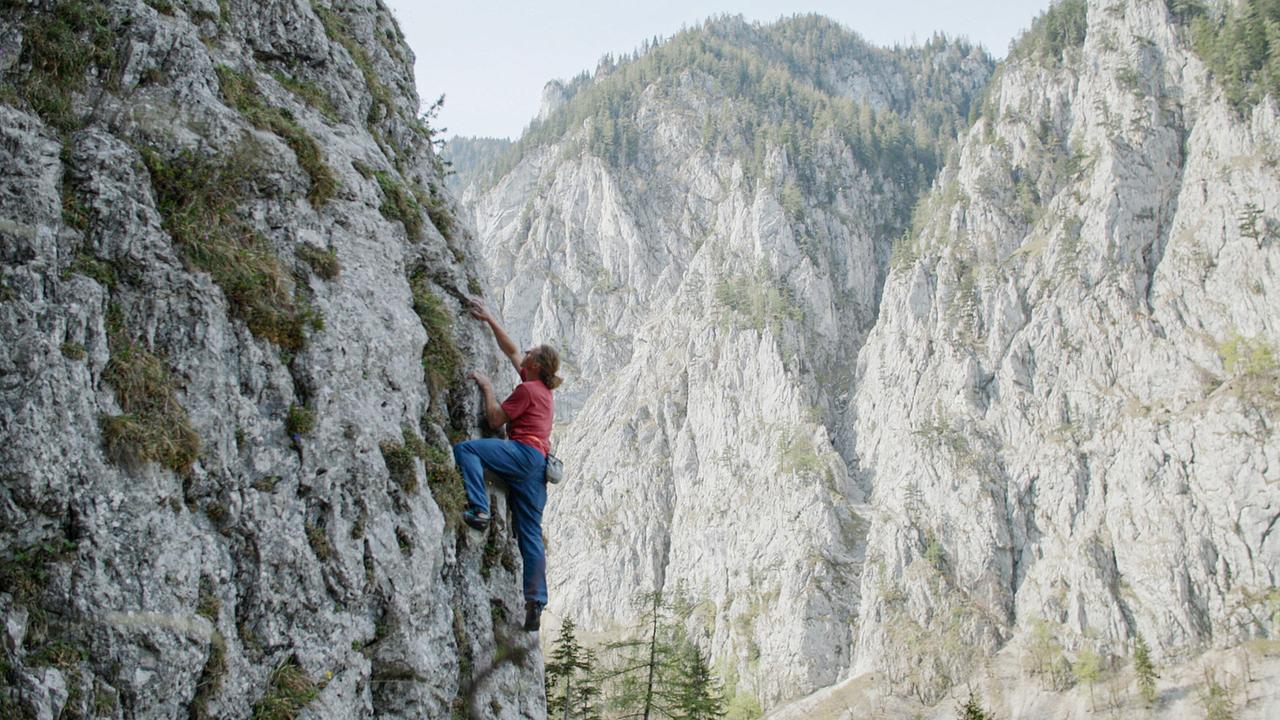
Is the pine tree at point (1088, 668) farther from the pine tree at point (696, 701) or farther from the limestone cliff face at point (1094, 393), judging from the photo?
the pine tree at point (696, 701)

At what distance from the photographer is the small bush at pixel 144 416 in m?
7.17

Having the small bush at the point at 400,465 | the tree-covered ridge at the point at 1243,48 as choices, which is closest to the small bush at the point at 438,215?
the small bush at the point at 400,465

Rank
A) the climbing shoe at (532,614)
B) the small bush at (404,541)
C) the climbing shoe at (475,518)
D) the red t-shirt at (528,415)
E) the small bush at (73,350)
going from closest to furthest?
the small bush at (73,350) → the small bush at (404,541) → the climbing shoe at (475,518) → the climbing shoe at (532,614) → the red t-shirt at (528,415)

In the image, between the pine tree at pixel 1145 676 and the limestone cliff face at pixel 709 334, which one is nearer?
the pine tree at pixel 1145 676

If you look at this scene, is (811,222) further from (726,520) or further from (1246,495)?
(1246,495)

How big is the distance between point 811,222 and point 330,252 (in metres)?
139

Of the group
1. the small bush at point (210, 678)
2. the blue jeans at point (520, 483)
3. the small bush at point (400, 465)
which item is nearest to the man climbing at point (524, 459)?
the blue jeans at point (520, 483)

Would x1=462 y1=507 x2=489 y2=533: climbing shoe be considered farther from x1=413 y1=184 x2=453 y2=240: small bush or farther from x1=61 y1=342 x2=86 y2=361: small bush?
x1=413 y1=184 x2=453 y2=240: small bush

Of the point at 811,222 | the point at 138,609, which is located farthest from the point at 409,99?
the point at 811,222

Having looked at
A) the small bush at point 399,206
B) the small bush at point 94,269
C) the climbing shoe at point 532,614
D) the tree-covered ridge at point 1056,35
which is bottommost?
the climbing shoe at point 532,614

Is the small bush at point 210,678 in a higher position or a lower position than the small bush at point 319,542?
lower

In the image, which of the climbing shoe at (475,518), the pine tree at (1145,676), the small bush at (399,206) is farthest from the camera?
the pine tree at (1145,676)

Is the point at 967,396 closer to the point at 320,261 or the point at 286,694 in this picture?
the point at 320,261

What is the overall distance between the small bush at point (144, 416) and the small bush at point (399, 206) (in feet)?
14.7
